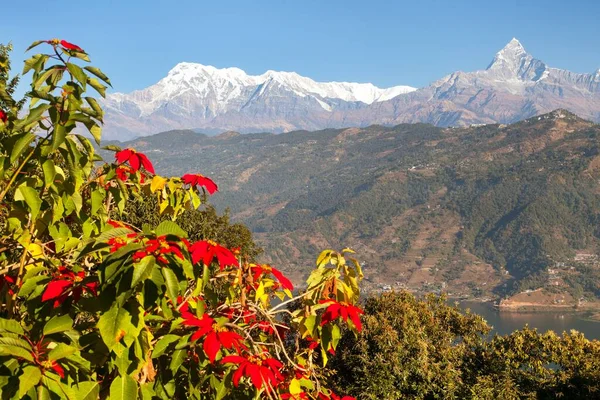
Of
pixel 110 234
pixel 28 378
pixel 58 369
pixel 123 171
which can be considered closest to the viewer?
pixel 28 378

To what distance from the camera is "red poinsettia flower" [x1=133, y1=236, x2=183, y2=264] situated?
8.18ft

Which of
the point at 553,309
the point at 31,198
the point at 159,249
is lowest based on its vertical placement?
the point at 553,309

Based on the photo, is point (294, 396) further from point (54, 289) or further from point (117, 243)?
point (54, 289)

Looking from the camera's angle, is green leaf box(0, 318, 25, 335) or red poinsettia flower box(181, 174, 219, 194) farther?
red poinsettia flower box(181, 174, 219, 194)

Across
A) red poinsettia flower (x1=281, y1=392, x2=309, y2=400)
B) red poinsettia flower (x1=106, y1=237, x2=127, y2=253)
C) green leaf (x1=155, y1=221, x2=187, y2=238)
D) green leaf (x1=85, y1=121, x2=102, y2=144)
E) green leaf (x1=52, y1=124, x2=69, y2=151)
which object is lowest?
red poinsettia flower (x1=281, y1=392, x2=309, y2=400)

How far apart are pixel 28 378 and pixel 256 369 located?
1.25 meters

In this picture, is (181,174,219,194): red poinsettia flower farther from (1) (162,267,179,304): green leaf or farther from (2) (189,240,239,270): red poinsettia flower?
(1) (162,267,179,304): green leaf

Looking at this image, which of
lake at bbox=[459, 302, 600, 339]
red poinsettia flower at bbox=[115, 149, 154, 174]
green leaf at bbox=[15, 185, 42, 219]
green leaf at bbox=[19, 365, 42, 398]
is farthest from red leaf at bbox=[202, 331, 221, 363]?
lake at bbox=[459, 302, 600, 339]

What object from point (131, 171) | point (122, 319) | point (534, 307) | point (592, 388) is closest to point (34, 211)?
point (122, 319)

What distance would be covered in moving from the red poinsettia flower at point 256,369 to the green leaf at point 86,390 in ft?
2.46

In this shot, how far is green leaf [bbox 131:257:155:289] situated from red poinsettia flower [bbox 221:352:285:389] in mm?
956

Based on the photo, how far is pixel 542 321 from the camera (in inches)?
6836

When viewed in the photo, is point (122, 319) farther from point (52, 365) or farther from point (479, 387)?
point (479, 387)

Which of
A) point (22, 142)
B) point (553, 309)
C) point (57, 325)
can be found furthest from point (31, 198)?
point (553, 309)
